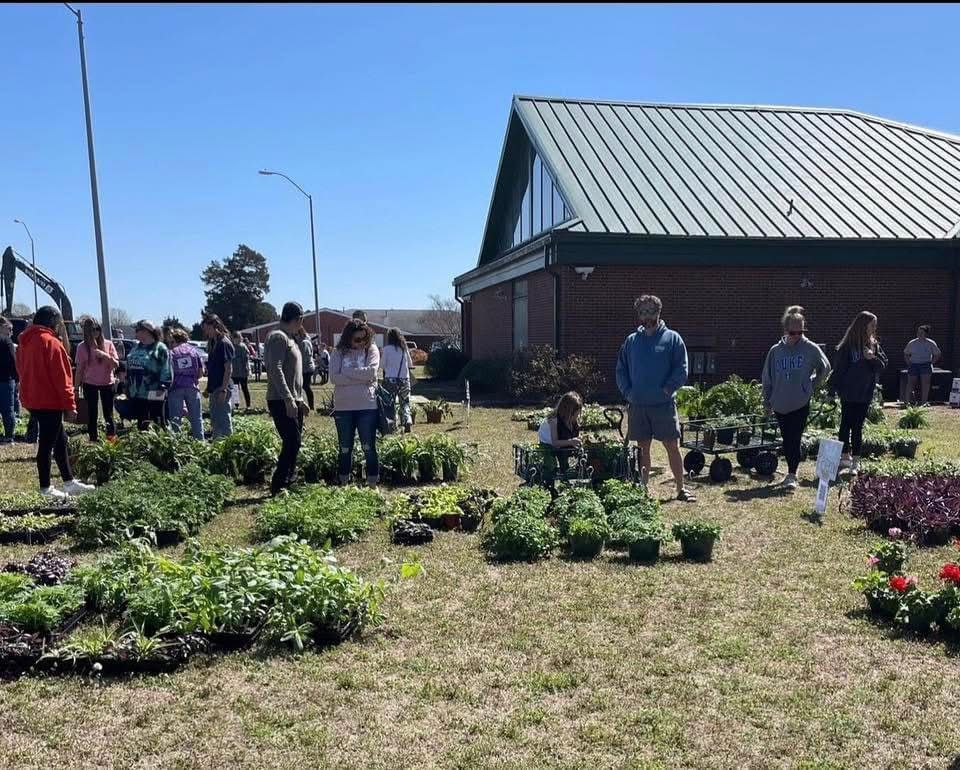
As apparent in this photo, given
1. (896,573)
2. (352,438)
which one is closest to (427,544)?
(352,438)

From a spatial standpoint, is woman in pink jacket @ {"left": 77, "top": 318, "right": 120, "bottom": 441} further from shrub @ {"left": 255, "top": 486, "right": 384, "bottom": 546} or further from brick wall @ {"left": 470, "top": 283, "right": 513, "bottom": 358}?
brick wall @ {"left": 470, "top": 283, "right": 513, "bottom": 358}

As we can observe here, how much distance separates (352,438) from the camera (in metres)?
7.51

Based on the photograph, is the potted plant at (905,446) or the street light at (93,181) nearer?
the potted plant at (905,446)

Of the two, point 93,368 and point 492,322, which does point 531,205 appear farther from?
point 93,368

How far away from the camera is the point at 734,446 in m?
8.44

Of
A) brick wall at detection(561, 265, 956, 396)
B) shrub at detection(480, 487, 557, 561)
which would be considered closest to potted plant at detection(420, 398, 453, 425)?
brick wall at detection(561, 265, 956, 396)

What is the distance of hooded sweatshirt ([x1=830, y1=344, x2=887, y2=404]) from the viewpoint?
25.2 feet

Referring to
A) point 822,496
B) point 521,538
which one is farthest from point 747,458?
point 521,538

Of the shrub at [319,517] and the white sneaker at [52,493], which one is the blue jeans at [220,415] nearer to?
the white sneaker at [52,493]

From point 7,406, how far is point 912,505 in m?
10.9

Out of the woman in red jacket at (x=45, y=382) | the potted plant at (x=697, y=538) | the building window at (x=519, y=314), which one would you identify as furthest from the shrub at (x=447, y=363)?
the potted plant at (x=697, y=538)

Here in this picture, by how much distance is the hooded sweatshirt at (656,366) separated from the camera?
6863 millimetres

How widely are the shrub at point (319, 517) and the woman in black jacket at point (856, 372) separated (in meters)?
4.82

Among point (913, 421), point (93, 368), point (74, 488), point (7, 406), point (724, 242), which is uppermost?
point (724, 242)
